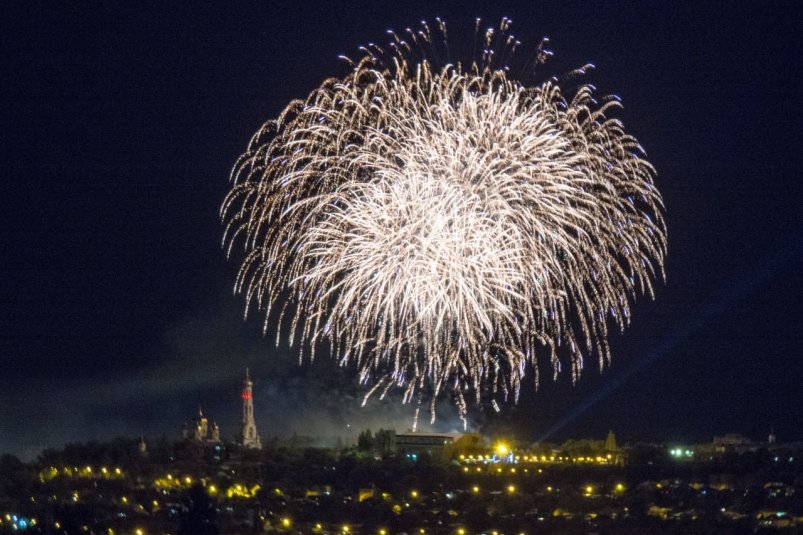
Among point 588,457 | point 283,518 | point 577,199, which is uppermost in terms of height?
point 577,199

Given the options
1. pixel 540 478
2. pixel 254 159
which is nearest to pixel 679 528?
pixel 540 478

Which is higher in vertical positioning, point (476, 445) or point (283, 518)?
point (476, 445)

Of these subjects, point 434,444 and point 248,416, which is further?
point 248,416

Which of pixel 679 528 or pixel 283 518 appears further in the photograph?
pixel 283 518

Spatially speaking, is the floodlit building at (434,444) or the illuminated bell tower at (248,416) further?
the illuminated bell tower at (248,416)

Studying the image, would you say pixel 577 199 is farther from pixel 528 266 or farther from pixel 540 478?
pixel 540 478

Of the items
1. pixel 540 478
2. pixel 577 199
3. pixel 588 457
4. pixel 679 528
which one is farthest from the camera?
pixel 588 457

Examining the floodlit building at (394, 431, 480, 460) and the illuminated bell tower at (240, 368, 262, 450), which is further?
the illuminated bell tower at (240, 368, 262, 450)

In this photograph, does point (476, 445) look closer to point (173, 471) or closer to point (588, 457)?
point (588, 457)

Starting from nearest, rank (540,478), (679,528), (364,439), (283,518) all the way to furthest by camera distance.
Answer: (679,528) → (283,518) → (540,478) → (364,439)
